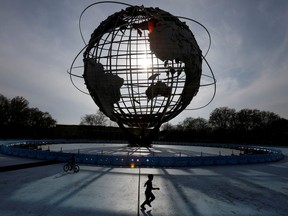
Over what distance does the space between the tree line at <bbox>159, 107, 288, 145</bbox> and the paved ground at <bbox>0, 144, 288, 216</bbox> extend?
143 ft

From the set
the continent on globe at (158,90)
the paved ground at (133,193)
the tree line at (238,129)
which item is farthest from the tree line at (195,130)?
the paved ground at (133,193)

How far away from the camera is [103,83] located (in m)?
21.1

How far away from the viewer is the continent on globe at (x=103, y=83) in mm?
20875

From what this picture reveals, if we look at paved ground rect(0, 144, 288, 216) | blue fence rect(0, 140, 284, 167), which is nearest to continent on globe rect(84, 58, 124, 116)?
blue fence rect(0, 140, 284, 167)

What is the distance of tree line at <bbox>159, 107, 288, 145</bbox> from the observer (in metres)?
59.5

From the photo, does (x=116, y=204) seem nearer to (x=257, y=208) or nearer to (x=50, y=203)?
(x=50, y=203)

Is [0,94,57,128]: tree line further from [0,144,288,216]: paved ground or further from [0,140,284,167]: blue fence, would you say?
[0,144,288,216]: paved ground

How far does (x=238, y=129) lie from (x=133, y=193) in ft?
222

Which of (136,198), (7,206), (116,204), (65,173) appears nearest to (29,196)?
(7,206)

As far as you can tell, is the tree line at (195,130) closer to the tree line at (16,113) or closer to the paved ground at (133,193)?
the tree line at (16,113)

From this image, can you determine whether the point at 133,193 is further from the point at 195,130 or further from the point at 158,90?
the point at 195,130

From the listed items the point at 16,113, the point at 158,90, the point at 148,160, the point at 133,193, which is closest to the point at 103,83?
the point at 158,90

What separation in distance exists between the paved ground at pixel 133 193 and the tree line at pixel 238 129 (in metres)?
43.6

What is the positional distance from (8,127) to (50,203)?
6404cm
